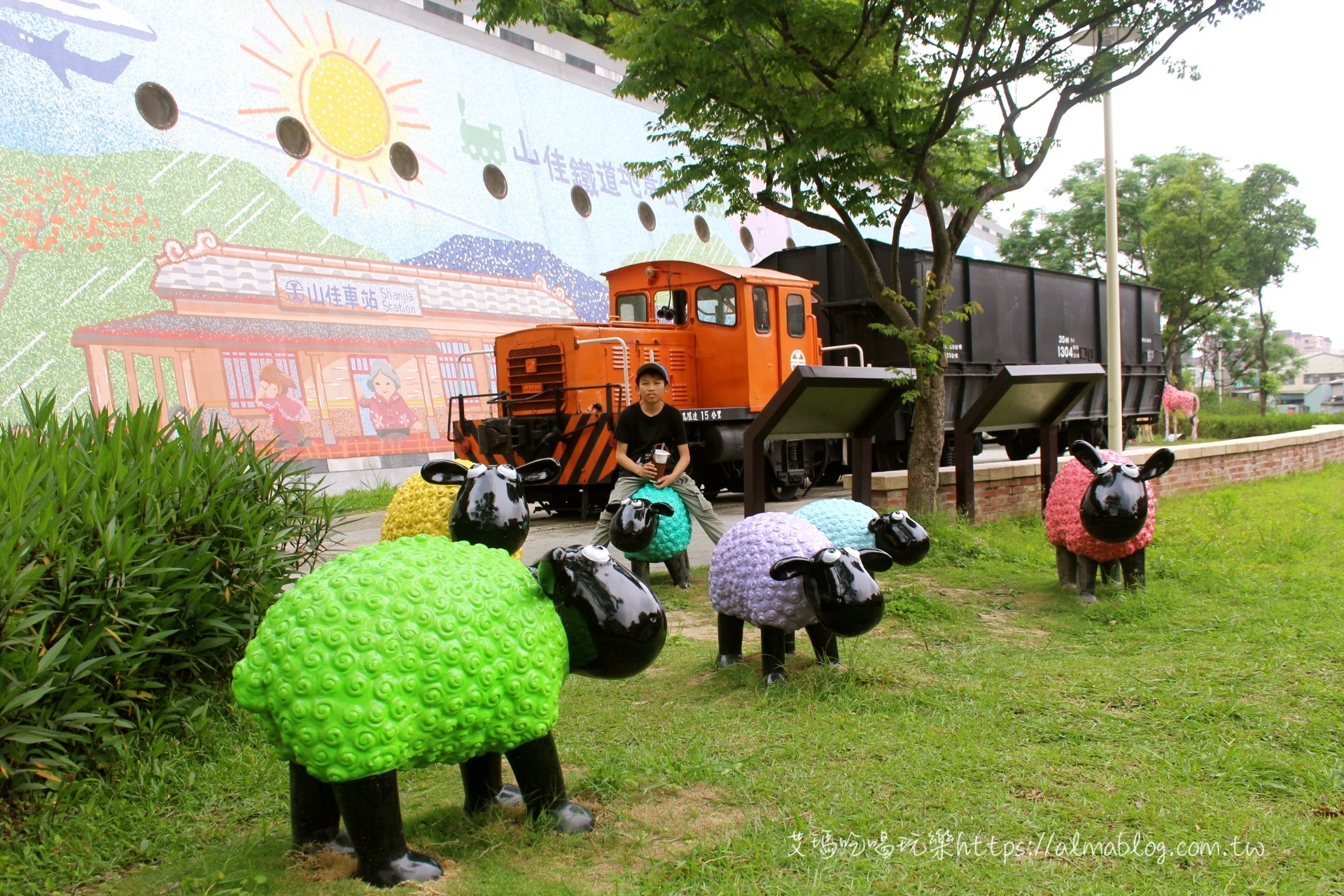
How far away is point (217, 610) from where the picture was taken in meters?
4.11

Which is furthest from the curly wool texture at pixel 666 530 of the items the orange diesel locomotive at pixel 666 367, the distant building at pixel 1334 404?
the distant building at pixel 1334 404

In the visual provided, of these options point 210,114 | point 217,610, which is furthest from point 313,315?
point 217,610

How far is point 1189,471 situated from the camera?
12.6 meters

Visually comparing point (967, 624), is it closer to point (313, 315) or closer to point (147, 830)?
point (147, 830)

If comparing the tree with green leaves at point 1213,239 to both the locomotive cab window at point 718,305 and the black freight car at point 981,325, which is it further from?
the locomotive cab window at point 718,305

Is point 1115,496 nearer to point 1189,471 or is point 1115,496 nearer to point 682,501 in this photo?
point 682,501

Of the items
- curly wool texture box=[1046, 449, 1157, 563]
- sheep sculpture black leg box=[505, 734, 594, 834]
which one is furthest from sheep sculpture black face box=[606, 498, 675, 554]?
curly wool texture box=[1046, 449, 1157, 563]

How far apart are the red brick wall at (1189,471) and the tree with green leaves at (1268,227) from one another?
1451 cm

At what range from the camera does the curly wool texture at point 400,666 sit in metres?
2.53

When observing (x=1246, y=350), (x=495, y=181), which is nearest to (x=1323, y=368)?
(x=1246, y=350)

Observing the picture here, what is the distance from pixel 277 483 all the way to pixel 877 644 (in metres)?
3.28

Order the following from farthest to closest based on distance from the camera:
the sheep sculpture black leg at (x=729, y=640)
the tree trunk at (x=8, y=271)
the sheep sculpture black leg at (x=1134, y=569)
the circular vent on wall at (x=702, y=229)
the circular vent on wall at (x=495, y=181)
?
the circular vent on wall at (x=702, y=229)
the circular vent on wall at (x=495, y=181)
the tree trunk at (x=8, y=271)
the sheep sculpture black leg at (x=1134, y=569)
the sheep sculpture black leg at (x=729, y=640)

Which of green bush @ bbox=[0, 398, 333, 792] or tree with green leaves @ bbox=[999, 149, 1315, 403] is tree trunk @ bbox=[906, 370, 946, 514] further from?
tree with green leaves @ bbox=[999, 149, 1315, 403]

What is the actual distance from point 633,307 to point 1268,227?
27.2 meters
